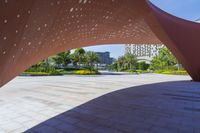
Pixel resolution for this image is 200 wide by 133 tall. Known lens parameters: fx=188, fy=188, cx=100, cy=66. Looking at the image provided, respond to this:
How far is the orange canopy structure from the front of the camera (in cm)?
376

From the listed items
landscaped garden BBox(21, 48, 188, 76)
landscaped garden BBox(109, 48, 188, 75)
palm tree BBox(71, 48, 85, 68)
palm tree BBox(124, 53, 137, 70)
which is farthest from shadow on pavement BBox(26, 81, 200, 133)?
palm tree BBox(124, 53, 137, 70)

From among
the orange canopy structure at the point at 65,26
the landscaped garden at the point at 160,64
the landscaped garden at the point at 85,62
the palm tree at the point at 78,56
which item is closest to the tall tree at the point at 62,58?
the landscaped garden at the point at 85,62

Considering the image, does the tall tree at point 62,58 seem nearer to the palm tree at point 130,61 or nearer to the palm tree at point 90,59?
the palm tree at point 90,59

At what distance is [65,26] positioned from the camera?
697 cm

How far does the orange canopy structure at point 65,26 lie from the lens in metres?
3.76

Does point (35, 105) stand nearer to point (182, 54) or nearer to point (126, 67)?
point (182, 54)

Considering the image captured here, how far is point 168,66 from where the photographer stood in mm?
50812

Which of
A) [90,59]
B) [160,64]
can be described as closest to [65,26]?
[160,64]

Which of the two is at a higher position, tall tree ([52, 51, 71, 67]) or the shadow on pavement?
tall tree ([52, 51, 71, 67])

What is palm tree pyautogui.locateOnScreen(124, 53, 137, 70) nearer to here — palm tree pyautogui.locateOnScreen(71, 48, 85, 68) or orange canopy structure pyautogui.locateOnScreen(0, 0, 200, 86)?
palm tree pyautogui.locateOnScreen(71, 48, 85, 68)

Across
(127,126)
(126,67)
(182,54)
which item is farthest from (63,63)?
(127,126)

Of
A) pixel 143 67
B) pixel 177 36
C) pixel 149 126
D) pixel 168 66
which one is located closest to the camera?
pixel 149 126

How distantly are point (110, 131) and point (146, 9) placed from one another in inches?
267

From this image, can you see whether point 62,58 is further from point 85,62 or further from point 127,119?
point 127,119
